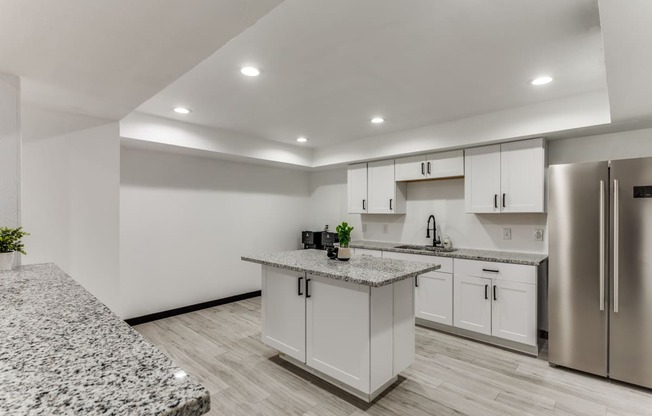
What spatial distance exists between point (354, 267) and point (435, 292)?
1.73 meters

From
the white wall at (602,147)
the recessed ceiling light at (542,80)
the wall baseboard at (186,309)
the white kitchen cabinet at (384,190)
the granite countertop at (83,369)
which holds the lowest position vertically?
the wall baseboard at (186,309)

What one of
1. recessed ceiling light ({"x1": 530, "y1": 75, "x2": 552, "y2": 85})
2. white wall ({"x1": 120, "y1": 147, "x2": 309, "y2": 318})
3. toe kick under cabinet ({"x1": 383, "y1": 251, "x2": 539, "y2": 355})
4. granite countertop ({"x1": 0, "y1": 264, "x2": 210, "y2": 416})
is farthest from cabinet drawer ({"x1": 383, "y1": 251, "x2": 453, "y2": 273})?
granite countertop ({"x1": 0, "y1": 264, "x2": 210, "y2": 416})

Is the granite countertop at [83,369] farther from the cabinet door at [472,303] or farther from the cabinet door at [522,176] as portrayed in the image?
the cabinet door at [522,176]

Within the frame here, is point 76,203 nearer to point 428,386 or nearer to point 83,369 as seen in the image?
point 83,369

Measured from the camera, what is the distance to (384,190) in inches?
177

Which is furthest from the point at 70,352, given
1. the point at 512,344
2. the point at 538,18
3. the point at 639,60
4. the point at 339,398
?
the point at 512,344

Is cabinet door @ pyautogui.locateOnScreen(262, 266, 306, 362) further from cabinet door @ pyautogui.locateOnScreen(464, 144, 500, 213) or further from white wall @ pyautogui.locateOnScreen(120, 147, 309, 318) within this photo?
cabinet door @ pyautogui.locateOnScreen(464, 144, 500, 213)

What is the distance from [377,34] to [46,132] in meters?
2.57

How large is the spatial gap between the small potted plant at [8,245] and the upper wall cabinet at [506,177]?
3.94m

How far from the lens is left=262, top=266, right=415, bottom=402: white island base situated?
2.21m

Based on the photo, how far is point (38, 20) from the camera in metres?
1.34

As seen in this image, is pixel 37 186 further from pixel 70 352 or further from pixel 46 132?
pixel 70 352

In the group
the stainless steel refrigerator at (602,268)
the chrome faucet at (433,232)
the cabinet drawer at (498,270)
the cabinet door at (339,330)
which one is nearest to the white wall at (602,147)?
the stainless steel refrigerator at (602,268)

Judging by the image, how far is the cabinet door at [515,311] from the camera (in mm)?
3035
